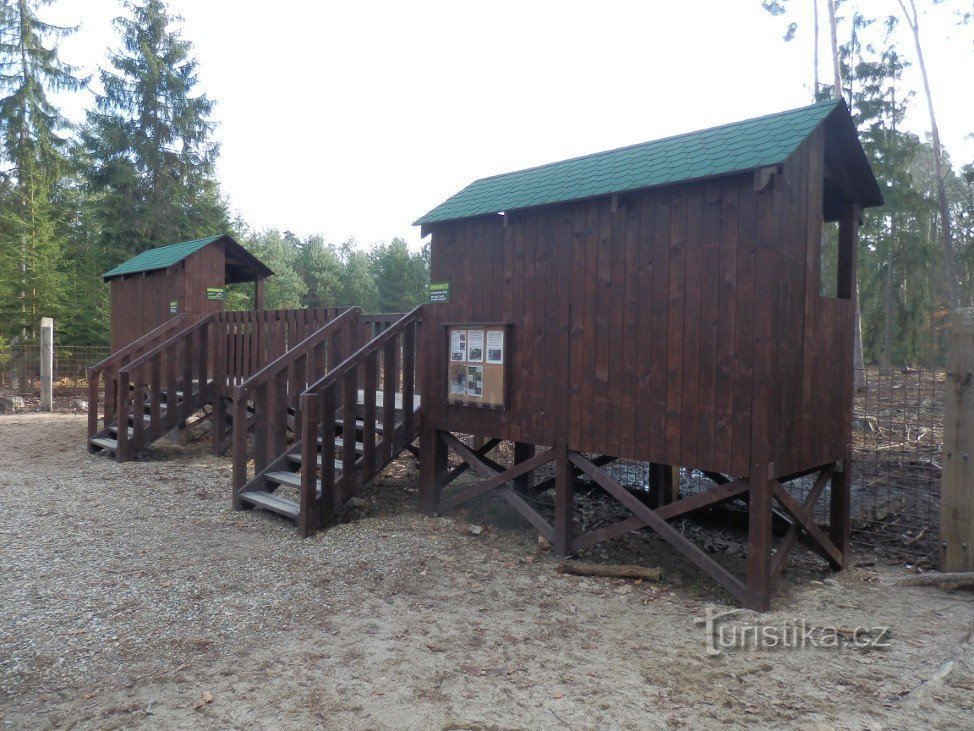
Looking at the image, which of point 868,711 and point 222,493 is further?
point 222,493

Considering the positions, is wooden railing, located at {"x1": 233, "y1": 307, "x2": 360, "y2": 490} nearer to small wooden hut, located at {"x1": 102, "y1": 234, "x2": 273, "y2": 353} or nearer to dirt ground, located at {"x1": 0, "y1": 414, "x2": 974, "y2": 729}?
dirt ground, located at {"x1": 0, "y1": 414, "x2": 974, "y2": 729}

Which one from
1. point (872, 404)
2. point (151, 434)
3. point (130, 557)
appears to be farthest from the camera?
point (872, 404)

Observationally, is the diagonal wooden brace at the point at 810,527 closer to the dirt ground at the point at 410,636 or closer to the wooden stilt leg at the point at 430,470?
the dirt ground at the point at 410,636

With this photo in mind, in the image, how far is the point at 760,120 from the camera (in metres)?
5.05

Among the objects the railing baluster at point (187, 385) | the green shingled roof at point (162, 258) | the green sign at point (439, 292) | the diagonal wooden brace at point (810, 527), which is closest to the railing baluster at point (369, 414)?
the green sign at point (439, 292)

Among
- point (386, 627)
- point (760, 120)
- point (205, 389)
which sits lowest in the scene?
point (386, 627)

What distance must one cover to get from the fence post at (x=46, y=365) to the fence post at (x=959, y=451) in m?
16.6

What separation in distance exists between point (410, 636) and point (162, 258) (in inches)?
423

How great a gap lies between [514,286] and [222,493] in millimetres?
4224

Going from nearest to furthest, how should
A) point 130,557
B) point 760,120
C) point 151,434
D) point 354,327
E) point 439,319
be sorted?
Result: 1. point 760,120
2. point 130,557
3. point 439,319
4. point 354,327
5. point 151,434

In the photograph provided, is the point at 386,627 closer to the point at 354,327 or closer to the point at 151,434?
the point at 354,327

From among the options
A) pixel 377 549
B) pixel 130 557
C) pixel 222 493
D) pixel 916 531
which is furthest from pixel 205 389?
pixel 916 531

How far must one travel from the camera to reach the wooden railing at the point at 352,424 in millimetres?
6074

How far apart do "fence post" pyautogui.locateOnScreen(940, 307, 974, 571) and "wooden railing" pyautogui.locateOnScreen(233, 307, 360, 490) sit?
549 cm
